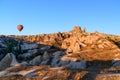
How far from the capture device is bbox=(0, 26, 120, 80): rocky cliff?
1114 inches

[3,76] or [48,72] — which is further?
[3,76]

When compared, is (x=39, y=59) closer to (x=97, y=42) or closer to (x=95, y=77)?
(x=97, y=42)

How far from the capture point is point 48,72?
94.3 feet

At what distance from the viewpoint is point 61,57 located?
92000 mm

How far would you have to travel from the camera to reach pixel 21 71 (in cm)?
3212

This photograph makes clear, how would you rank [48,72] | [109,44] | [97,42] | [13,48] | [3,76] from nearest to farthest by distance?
[48,72], [3,76], [109,44], [97,42], [13,48]

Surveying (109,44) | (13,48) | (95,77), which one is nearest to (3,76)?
(95,77)

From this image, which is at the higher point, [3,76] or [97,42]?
[97,42]

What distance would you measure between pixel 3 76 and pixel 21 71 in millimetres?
2160

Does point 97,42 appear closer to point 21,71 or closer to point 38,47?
point 38,47

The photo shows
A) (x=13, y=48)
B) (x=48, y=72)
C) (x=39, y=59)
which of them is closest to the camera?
(x=48, y=72)

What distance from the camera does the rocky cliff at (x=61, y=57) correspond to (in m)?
28.3

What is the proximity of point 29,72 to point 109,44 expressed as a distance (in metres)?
73.2

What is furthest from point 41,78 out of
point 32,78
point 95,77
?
point 95,77
